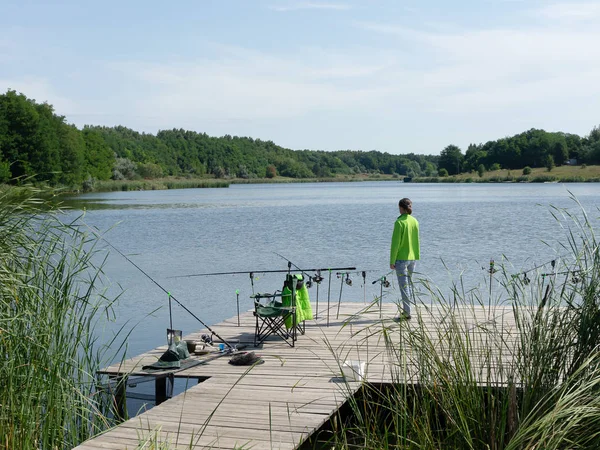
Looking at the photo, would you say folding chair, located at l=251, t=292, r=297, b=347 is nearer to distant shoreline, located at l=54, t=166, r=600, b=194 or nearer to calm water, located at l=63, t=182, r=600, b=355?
calm water, located at l=63, t=182, r=600, b=355

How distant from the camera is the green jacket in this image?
26.6 feet

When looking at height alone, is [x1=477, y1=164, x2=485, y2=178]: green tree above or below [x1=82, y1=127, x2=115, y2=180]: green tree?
below

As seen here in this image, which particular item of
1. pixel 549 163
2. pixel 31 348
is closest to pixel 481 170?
pixel 549 163

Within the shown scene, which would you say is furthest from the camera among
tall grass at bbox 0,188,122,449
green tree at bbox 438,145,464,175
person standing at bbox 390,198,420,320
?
green tree at bbox 438,145,464,175

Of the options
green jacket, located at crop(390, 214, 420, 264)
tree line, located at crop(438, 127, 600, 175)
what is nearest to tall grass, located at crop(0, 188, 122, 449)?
green jacket, located at crop(390, 214, 420, 264)

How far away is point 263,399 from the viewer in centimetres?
553

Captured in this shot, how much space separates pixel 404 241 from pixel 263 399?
10.4 feet

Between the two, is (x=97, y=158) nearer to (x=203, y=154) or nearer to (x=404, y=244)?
(x=203, y=154)

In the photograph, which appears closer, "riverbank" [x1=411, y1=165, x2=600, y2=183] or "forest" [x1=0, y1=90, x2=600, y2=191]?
"forest" [x1=0, y1=90, x2=600, y2=191]

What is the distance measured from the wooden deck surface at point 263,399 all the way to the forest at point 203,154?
3840 cm

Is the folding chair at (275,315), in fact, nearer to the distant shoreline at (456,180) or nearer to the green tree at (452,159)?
the distant shoreline at (456,180)

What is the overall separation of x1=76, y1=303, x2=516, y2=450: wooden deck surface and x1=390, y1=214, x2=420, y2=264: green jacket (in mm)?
1023

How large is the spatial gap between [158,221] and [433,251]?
16.3 meters

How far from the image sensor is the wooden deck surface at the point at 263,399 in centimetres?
443
